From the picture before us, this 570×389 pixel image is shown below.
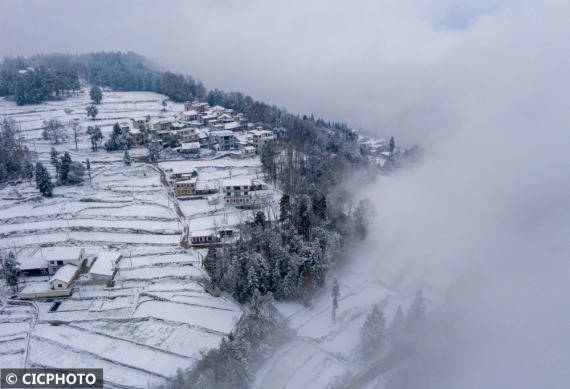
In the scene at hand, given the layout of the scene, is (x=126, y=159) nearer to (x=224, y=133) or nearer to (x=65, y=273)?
(x=224, y=133)

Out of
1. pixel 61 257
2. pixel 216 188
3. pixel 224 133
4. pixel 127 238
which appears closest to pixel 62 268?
pixel 61 257

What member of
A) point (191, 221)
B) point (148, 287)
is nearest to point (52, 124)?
point (191, 221)

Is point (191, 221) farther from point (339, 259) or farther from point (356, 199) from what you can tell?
point (356, 199)

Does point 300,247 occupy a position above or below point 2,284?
above

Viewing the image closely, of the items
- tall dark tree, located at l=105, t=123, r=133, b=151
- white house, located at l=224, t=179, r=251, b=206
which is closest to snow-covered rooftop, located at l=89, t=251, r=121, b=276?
white house, located at l=224, t=179, r=251, b=206

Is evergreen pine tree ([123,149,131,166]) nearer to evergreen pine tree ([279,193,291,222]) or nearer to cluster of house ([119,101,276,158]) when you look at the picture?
cluster of house ([119,101,276,158])
